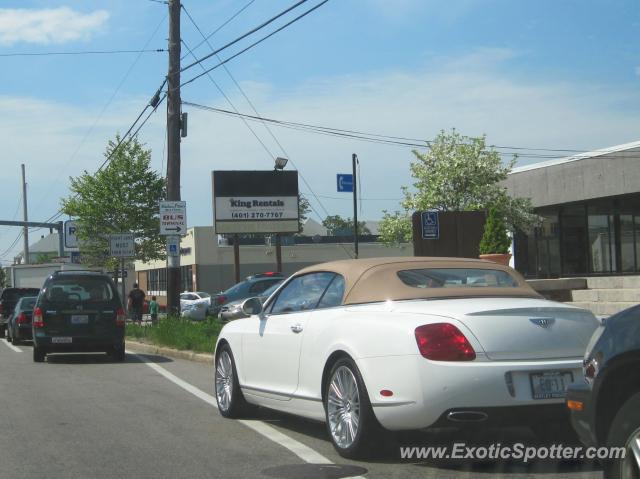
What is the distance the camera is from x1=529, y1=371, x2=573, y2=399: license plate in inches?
242

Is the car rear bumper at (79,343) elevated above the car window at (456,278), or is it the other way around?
the car window at (456,278)

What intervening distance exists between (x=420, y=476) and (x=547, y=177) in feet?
94.3

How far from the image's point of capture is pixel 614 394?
4.61 metres

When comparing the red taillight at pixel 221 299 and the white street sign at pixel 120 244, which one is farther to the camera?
the red taillight at pixel 221 299

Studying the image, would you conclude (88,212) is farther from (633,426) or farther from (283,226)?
(633,426)

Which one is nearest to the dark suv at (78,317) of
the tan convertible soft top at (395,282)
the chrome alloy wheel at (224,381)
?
the chrome alloy wheel at (224,381)

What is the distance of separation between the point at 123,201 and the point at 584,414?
143 ft

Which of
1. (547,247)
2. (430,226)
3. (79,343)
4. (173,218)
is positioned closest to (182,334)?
(79,343)

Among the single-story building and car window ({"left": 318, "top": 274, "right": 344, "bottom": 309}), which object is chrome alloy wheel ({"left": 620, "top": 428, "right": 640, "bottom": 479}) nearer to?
car window ({"left": 318, "top": 274, "right": 344, "bottom": 309})

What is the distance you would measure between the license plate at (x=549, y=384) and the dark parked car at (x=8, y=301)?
25.8 metres

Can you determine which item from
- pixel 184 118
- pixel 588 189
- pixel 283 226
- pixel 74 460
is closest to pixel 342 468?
pixel 74 460

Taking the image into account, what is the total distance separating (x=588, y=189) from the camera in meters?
31.5

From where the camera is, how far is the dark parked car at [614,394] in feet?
14.4

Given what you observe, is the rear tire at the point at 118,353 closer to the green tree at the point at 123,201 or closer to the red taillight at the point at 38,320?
the red taillight at the point at 38,320
